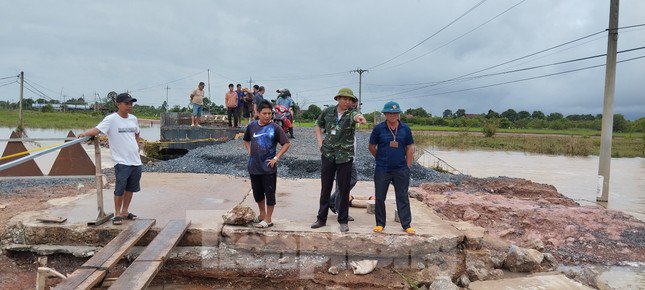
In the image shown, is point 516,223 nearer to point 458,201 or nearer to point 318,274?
point 458,201

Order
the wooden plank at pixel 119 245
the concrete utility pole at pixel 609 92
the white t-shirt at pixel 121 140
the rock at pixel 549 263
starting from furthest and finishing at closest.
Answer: the concrete utility pole at pixel 609 92 < the rock at pixel 549 263 < the white t-shirt at pixel 121 140 < the wooden plank at pixel 119 245

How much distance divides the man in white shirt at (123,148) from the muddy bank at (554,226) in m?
4.19

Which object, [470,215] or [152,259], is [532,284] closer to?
[470,215]

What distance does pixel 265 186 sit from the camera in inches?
175

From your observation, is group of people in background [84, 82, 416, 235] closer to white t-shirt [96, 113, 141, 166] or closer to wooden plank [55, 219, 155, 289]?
white t-shirt [96, 113, 141, 166]

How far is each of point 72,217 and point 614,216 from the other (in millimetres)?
7928

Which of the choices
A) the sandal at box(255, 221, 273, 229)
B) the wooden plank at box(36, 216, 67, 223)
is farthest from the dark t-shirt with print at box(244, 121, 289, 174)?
the wooden plank at box(36, 216, 67, 223)

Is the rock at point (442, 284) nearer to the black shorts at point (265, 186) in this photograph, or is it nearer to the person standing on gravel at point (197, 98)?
the black shorts at point (265, 186)

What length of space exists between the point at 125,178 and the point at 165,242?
0.94m

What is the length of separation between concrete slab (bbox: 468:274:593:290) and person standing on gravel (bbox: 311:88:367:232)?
4.80 ft

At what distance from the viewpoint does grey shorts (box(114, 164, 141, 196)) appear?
4.52 meters

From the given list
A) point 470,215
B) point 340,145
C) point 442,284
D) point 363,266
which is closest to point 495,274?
point 442,284

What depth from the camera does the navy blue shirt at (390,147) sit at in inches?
174

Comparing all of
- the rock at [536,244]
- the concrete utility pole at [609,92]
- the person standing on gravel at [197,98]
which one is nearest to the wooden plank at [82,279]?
the rock at [536,244]
